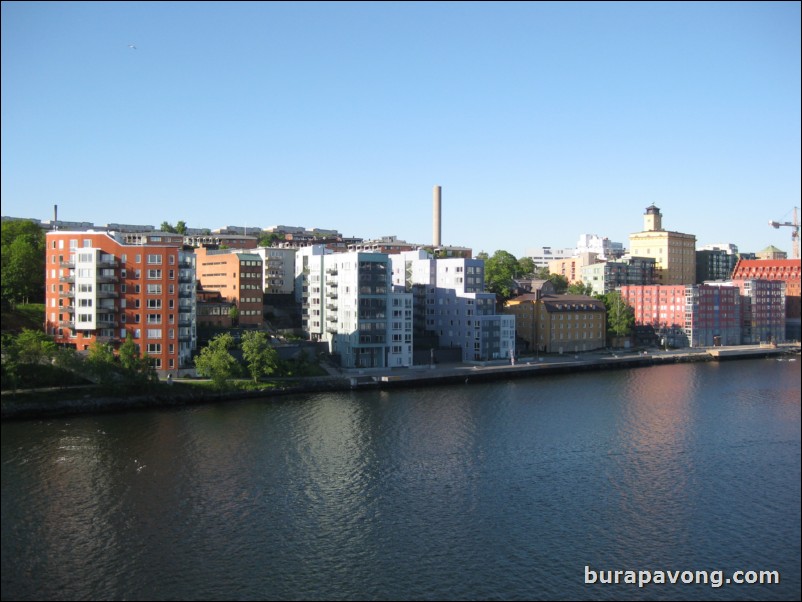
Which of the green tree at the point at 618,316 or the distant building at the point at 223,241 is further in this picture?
the distant building at the point at 223,241

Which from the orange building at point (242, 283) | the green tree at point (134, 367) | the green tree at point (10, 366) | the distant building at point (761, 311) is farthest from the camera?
the distant building at point (761, 311)

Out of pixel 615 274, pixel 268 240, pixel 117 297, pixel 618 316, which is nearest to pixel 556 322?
pixel 618 316

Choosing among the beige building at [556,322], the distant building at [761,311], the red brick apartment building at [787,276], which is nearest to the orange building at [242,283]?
the beige building at [556,322]

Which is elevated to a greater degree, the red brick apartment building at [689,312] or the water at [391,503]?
the red brick apartment building at [689,312]

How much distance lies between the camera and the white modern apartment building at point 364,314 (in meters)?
32.1

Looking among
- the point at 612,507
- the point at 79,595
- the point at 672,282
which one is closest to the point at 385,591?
the point at 79,595

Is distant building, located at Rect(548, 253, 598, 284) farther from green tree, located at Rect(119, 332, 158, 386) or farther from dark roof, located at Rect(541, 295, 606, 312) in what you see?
green tree, located at Rect(119, 332, 158, 386)

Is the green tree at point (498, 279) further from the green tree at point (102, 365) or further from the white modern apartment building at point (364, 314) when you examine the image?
the green tree at point (102, 365)

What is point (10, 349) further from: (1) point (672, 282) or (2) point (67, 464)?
(1) point (672, 282)

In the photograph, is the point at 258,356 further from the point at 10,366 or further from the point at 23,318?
the point at 23,318

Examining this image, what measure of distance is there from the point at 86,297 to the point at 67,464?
1140cm

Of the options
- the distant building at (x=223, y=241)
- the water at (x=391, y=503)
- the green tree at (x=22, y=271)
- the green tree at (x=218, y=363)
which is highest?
the distant building at (x=223, y=241)

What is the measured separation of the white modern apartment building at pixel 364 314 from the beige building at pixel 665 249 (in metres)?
39.0

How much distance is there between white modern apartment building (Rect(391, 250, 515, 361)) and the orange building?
778cm
